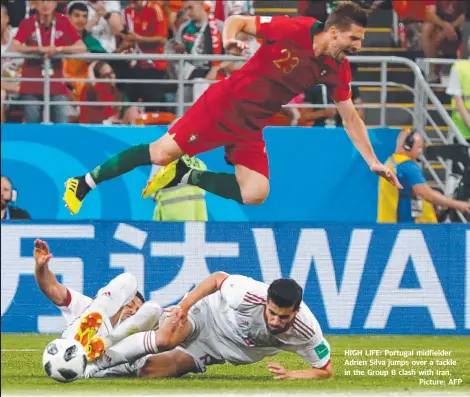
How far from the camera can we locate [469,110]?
47.8 feet

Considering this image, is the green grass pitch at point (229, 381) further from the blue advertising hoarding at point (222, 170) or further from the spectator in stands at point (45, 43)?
the spectator in stands at point (45, 43)

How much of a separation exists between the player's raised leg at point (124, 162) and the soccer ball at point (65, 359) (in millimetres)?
1898

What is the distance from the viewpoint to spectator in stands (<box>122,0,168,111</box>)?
1558 centimetres

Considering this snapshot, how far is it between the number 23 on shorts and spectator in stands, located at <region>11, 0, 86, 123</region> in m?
4.59

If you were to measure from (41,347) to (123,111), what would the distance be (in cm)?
500

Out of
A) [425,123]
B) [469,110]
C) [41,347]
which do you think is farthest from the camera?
[425,123]

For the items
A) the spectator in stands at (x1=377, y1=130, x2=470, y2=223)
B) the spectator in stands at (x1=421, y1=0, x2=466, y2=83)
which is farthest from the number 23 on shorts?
the spectator in stands at (x1=421, y1=0, x2=466, y2=83)

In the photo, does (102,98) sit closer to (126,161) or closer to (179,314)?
(126,161)

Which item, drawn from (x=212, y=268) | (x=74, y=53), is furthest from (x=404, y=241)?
(x=74, y=53)

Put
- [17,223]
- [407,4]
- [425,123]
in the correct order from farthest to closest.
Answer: [407,4] → [425,123] → [17,223]

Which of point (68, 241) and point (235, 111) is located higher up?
point (235, 111)

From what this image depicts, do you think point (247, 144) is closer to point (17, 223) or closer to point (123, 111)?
point (17, 223)

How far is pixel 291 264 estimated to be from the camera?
487 inches

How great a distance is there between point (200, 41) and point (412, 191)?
3333 mm
